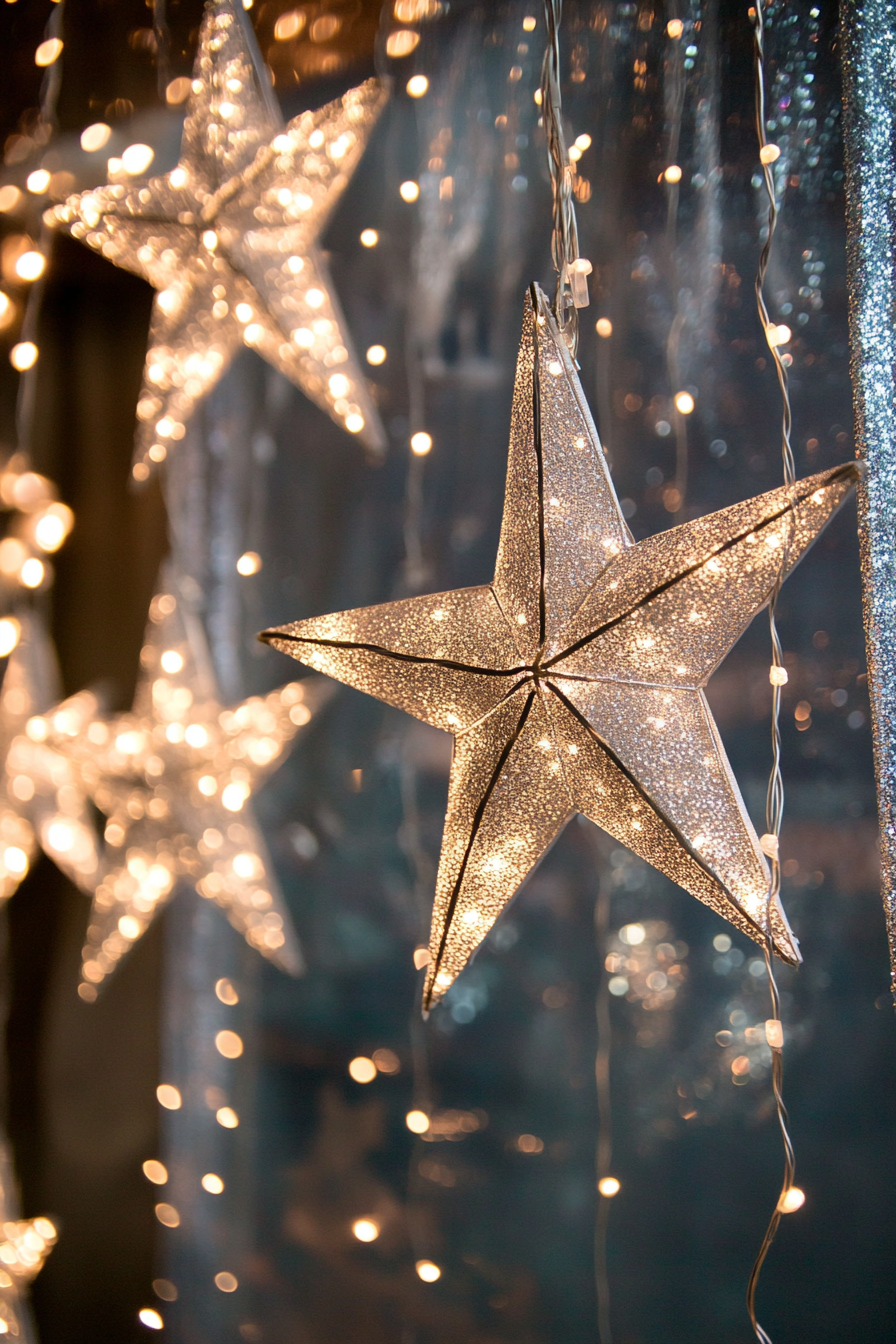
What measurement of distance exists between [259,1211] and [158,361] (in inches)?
54.8

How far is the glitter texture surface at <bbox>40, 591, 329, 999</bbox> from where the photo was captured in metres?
1.21

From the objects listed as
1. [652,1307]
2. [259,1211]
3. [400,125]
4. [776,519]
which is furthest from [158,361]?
[652,1307]

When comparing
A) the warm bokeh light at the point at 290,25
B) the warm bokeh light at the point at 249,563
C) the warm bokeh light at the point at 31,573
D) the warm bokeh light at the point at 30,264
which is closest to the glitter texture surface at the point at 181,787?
the warm bokeh light at the point at 249,563

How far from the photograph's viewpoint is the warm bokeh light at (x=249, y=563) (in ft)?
4.56

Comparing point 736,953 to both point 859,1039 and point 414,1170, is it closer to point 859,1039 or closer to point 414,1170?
point 859,1039

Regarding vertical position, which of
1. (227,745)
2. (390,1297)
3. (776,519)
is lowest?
(390,1297)

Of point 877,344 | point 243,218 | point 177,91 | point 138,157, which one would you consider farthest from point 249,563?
point 877,344

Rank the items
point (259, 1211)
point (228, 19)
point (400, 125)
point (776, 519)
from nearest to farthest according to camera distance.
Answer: point (776, 519) < point (228, 19) < point (400, 125) < point (259, 1211)

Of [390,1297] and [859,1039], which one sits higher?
[859,1039]

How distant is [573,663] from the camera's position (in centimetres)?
65

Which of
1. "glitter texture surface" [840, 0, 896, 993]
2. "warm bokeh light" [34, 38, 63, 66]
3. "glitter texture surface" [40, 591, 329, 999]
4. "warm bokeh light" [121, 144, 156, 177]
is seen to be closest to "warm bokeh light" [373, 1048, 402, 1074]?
"glitter texture surface" [40, 591, 329, 999]

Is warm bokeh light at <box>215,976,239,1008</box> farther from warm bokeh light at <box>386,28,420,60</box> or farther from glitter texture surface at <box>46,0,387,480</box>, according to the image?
warm bokeh light at <box>386,28,420,60</box>

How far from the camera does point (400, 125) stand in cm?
121

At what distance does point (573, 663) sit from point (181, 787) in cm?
80
